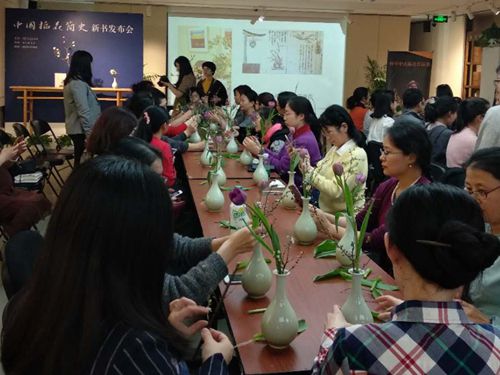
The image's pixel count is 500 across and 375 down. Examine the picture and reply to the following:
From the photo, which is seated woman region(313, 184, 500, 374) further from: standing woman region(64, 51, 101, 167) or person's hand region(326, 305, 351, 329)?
standing woman region(64, 51, 101, 167)

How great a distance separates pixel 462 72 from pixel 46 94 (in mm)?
8179

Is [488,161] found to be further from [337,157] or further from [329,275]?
[337,157]

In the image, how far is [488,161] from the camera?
6.71 ft

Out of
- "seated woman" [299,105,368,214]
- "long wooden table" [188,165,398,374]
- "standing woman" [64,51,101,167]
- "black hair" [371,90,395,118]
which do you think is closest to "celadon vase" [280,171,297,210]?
"seated woman" [299,105,368,214]

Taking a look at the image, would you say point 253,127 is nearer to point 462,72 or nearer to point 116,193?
point 116,193

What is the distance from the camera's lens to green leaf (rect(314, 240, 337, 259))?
2320mm

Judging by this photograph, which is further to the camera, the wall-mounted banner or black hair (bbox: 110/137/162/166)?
the wall-mounted banner

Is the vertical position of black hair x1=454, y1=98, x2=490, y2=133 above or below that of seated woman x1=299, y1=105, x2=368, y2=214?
above

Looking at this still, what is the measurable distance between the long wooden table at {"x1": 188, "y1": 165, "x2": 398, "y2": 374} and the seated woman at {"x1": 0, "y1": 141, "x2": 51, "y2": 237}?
4.86 feet

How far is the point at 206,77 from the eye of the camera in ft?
26.7

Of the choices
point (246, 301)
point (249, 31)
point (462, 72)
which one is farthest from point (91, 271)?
point (462, 72)

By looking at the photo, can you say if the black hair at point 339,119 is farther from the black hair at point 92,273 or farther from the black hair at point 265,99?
the black hair at point 265,99

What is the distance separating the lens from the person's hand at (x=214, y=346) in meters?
1.34

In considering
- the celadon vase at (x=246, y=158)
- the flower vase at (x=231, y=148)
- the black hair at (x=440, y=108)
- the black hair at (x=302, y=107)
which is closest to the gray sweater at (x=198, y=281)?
the black hair at (x=302, y=107)
